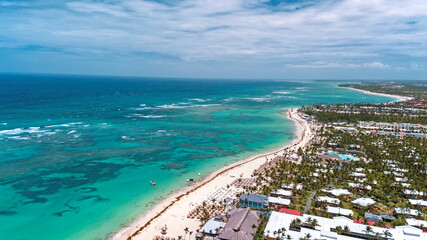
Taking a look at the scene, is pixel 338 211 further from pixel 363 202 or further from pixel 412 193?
pixel 412 193

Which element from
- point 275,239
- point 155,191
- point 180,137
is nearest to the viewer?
point 275,239

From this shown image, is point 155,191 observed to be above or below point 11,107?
below

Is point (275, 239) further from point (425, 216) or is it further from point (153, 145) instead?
point (153, 145)

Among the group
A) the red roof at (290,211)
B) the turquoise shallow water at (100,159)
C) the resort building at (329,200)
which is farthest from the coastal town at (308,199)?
the turquoise shallow water at (100,159)

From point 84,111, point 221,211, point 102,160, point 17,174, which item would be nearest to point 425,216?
point 221,211

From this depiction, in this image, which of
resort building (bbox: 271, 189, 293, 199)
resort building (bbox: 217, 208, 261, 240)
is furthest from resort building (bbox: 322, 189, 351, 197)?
resort building (bbox: 217, 208, 261, 240)

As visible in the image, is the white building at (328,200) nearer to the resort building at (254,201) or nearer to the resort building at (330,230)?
the resort building at (330,230)

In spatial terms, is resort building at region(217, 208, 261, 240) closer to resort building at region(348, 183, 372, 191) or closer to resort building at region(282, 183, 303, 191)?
resort building at region(282, 183, 303, 191)
